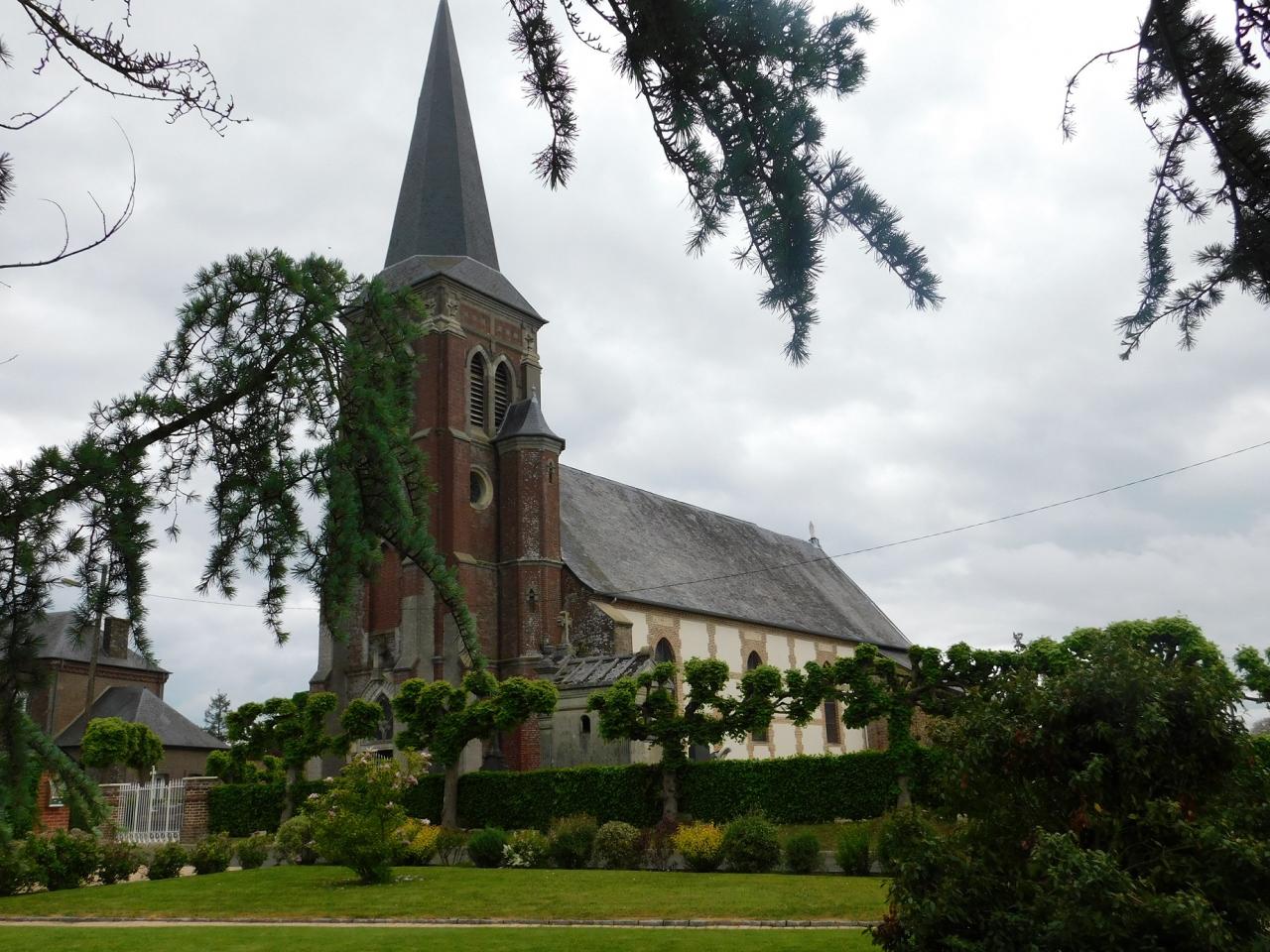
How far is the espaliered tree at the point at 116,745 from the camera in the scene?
Result: 29.6 m

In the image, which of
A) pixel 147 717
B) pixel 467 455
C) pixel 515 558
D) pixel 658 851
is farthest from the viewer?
pixel 147 717

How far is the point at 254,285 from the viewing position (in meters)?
4.43

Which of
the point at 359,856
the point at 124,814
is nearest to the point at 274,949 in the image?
the point at 359,856

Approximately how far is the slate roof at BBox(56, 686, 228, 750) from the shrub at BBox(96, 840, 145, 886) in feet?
76.1

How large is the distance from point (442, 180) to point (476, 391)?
8278mm

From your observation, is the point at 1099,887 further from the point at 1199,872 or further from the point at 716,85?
the point at 716,85

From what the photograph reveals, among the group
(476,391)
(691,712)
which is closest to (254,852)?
(691,712)

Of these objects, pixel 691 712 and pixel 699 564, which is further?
pixel 699 564

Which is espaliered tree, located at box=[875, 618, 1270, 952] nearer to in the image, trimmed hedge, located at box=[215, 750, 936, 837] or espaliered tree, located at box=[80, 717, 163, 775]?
trimmed hedge, located at box=[215, 750, 936, 837]

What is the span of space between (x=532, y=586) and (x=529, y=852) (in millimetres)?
12091

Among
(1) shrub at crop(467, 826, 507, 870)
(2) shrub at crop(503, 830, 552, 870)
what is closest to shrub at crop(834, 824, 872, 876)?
(2) shrub at crop(503, 830, 552, 870)

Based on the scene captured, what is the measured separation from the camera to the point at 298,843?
2119 cm

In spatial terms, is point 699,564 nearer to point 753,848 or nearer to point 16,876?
point 753,848

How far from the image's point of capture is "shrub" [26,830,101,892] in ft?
58.7
